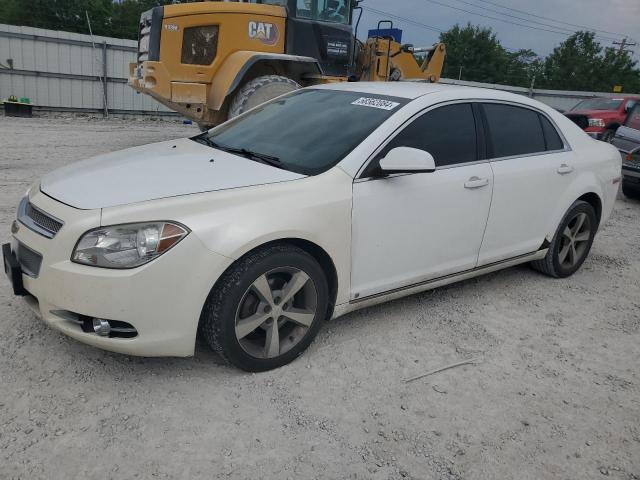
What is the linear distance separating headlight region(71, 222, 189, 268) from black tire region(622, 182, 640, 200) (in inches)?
335

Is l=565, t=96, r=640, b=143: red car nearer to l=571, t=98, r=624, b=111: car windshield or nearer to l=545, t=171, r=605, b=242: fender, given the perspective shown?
l=571, t=98, r=624, b=111: car windshield

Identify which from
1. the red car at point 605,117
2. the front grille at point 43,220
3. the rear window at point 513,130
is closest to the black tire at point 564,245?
the rear window at point 513,130

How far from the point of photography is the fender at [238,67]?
25.6 feet

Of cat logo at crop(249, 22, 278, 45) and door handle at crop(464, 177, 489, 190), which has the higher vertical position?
cat logo at crop(249, 22, 278, 45)

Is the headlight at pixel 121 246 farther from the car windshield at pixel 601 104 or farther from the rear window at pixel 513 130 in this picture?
the car windshield at pixel 601 104

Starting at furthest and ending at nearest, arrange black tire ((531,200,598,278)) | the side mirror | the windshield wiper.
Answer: black tire ((531,200,598,278)) < the windshield wiper < the side mirror

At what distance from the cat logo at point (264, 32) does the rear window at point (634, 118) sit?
8.85m

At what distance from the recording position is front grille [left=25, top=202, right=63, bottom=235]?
257cm

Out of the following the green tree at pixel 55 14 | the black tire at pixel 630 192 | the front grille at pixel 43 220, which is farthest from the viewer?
the green tree at pixel 55 14

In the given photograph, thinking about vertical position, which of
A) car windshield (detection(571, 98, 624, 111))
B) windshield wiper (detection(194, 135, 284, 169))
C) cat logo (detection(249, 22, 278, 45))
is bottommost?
windshield wiper (detection(194, 135, 284, 169))

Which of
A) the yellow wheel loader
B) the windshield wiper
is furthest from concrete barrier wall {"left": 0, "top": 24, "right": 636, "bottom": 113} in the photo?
the windshield wiper

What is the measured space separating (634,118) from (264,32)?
9148mm

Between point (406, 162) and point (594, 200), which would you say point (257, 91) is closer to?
point (594, 200)

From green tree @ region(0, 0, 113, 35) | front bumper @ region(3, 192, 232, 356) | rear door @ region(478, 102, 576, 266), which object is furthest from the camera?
green tree @ region(0, 0, 113, 35)
